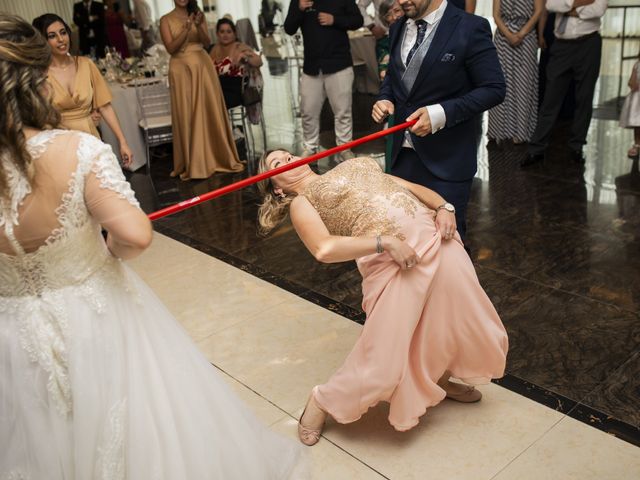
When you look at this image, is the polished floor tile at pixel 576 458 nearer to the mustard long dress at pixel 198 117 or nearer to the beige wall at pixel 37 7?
the mustard long dress at pixel 198 117

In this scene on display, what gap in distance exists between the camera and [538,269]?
153 inches

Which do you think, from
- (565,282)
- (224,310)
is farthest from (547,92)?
(224,310)

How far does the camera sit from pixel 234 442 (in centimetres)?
204

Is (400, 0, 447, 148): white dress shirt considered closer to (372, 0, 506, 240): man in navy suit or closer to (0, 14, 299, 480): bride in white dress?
(372, 0, 506, 240): man in navy suit

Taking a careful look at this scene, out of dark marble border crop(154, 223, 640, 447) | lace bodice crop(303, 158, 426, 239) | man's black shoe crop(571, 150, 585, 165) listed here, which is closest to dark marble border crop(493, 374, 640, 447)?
dark marble border crop(154, 223, 640, 447)

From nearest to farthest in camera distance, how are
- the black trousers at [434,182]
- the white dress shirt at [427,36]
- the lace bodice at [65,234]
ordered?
the lace bodice at [65,234] < the white dress shirt at [427,36] < the black trousers at [434,182]

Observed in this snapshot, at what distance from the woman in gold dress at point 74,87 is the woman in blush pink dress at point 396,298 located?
2226 mm

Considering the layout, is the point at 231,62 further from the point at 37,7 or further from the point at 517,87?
the point at 37,7

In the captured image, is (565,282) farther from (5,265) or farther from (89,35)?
(89,35)

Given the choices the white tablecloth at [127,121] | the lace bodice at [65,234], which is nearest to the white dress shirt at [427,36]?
the lace bodice at [65,234]

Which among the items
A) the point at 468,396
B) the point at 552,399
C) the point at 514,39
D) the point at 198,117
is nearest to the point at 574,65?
the point at 514,39

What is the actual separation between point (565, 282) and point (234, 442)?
2.29 metres

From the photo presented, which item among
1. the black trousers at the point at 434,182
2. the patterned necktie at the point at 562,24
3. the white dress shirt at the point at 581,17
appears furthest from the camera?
the patterned necktie at the point at 562,24

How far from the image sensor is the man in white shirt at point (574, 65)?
559 centimetres
